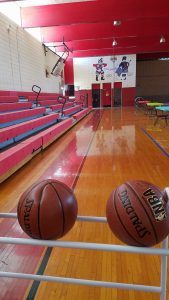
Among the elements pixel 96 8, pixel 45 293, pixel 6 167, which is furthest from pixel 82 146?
pixel 96 8

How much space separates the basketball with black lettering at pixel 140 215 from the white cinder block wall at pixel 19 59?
7151 millimetres

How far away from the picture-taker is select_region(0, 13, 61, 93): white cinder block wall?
25.1 feet

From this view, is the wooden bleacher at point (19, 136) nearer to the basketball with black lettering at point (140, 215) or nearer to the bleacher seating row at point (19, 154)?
the bleacher seating row at point (19, 154)

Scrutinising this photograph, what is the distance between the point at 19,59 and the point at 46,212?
8760mm

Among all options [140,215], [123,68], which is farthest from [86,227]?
[123,68]

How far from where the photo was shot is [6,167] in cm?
321

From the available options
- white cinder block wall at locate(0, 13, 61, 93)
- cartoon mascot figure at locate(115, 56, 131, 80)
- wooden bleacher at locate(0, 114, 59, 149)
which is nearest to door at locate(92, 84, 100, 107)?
cartoon mascot figure at locate(115, 56, 131, 80)

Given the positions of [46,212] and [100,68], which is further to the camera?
[100,68]

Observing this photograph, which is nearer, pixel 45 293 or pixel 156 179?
pixel 45 293

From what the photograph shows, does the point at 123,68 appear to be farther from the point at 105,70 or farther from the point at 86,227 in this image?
the point at 86,227

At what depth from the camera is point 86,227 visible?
2129mm

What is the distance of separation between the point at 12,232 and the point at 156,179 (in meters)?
1.92

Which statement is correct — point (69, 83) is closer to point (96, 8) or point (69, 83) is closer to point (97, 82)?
point (97, 82)

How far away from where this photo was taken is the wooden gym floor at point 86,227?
1.45m
